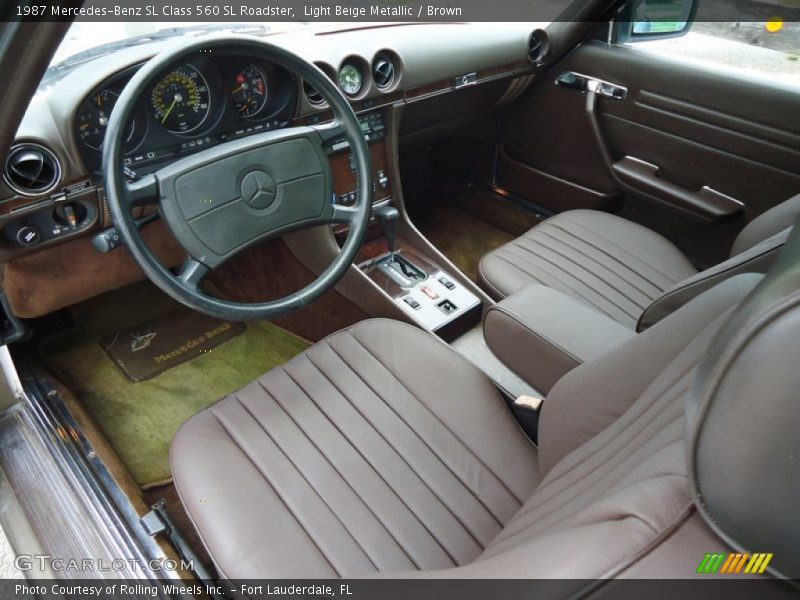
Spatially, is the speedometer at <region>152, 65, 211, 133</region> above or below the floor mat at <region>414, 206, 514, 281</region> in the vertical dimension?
above

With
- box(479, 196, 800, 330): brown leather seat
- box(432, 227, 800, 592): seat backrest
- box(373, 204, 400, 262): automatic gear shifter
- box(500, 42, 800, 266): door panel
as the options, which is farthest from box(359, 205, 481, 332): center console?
box(432, 227, 800, 592): seat backrest

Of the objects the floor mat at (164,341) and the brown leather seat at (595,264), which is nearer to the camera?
the brown leather seat at (595,264)

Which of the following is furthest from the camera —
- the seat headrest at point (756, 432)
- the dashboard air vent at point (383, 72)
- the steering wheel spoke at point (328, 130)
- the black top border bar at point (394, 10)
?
the dashboard air vent at point (383, 72)

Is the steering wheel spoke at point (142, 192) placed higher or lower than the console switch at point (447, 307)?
higher

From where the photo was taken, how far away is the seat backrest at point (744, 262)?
0.94m

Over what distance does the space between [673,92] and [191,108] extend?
1.38 metres

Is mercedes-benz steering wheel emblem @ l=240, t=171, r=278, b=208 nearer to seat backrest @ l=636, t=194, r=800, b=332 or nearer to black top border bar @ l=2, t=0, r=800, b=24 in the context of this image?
black top border bar @ l=2, t=0, r=800, b=24

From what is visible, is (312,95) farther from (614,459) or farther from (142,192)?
(614,459)

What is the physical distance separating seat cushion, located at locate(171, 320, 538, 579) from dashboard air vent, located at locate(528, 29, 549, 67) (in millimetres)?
1238

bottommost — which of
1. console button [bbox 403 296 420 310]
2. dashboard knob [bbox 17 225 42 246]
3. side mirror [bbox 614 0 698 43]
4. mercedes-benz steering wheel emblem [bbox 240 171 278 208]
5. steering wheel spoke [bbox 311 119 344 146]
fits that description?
console button [bbox 403 296 420 310]

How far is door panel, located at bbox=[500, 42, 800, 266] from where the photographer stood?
1661 mm

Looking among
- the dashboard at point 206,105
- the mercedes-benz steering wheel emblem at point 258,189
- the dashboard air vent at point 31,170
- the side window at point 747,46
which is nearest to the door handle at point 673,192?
the side window at point 747,46

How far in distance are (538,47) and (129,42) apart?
4.18ft

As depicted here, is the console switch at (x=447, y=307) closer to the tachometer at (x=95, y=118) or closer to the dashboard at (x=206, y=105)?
the dashboard at (x=206, y=105)
